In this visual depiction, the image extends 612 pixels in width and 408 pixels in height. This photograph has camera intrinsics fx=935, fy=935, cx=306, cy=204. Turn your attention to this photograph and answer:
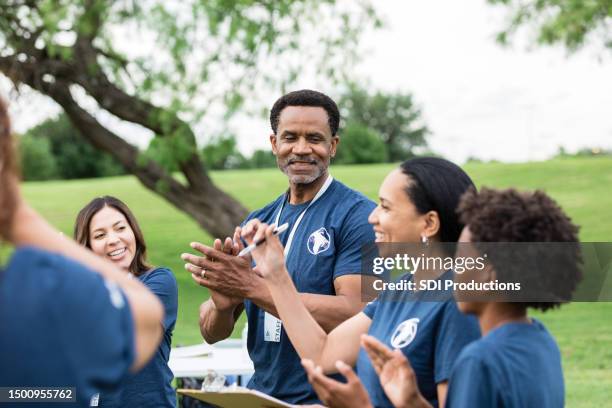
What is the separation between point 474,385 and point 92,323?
1.06 m

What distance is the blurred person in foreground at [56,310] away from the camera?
1.67 m

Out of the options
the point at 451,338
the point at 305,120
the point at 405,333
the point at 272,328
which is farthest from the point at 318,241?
the point at 451,338

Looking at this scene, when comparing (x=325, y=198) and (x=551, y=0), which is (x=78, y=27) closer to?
(x=551, y=0)

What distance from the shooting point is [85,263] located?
5.77 feet

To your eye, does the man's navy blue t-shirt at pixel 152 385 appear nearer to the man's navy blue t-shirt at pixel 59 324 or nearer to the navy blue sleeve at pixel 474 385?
the navy blue sleeve at pixel 474 385

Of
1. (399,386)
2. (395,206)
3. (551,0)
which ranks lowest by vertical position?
(399,386)

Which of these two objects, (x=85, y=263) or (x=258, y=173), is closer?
(x=85, y=263)

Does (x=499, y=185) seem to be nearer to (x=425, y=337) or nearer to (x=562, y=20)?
(x=562, y=20)

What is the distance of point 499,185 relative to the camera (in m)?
27.0

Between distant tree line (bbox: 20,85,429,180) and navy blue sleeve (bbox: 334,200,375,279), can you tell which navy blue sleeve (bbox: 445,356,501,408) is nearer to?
navy blue sleeve (bbox: 334,200,375,279)

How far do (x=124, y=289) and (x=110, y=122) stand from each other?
44.4 feet

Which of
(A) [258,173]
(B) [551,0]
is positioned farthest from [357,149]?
(B) [551,0]

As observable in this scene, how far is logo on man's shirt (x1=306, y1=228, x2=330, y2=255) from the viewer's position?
4.05m

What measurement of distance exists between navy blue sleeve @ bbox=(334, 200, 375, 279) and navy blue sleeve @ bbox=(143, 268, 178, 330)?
0.79 meters
